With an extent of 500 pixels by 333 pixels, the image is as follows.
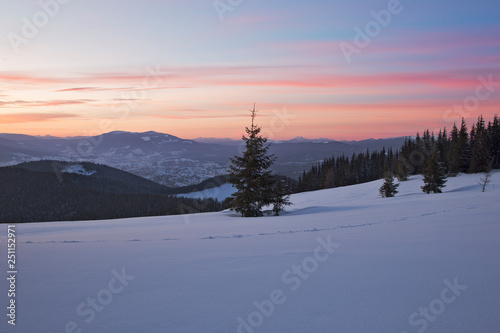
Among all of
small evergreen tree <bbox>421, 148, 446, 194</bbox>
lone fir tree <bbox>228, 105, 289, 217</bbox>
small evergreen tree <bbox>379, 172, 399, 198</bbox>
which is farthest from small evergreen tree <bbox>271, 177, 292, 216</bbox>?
small evergreen tree <bbox>421, 148, 446, 194</bbox>

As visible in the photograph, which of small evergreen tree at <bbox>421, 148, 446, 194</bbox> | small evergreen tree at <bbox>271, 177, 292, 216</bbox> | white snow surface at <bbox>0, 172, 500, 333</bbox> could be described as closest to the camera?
white snow surface at <bbox>0, 172, 500, 333</bbox>

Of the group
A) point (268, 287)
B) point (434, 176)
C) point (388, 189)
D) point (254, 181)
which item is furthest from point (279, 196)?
point (434, 176)

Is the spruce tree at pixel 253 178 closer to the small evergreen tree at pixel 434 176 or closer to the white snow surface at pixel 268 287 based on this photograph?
the white snow surface at pixel 268 287

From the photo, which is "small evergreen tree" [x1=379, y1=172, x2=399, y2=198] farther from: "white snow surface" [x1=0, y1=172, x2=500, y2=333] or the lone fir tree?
"white snow surface" [x1=0, y1=172, x2=500, y2=333]

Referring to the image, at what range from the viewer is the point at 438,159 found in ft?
114

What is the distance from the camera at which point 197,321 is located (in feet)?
12.9

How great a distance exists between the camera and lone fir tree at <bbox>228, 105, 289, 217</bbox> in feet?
66.8

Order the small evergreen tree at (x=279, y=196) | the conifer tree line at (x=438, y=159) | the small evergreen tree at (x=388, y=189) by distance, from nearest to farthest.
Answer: the small evergreen tree at (x=279, y=196) → the small evergreen tree at (x=388, y=189) → the conifer tree line at (x=438, y=159)

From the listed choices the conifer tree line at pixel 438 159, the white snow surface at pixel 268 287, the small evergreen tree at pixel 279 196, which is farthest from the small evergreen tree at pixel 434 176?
the white snow surface at pixel 268 287

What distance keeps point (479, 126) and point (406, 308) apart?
78555mm

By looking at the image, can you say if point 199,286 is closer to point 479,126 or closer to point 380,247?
point 380,247

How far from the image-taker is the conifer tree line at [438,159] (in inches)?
1997

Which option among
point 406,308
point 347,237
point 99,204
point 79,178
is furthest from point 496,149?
point 79,178

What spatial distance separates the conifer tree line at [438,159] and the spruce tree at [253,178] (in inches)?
831
